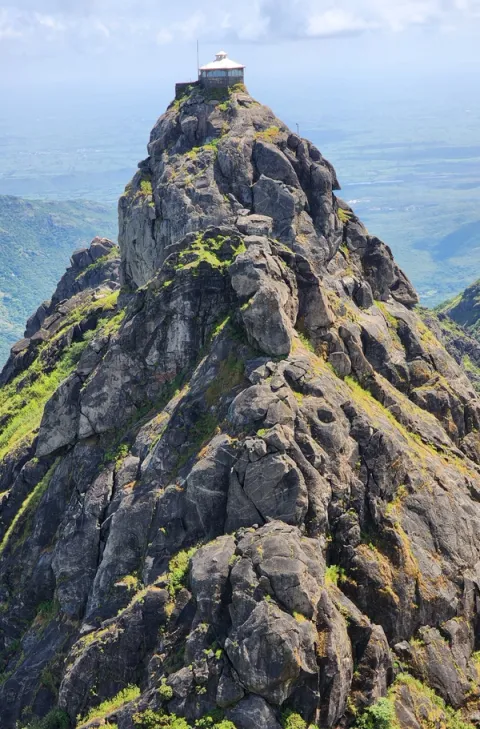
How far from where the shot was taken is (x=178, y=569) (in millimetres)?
33969

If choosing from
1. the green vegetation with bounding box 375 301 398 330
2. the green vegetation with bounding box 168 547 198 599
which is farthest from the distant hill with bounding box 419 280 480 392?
the green vegetation with bounding box 168 547 198 599

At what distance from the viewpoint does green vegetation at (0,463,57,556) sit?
154ft

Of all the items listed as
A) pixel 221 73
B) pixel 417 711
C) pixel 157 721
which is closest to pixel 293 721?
pixel 157 721

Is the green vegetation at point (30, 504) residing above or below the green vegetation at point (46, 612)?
above

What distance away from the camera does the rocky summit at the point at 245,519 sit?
30.2m

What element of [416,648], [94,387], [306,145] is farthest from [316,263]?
[416,648]

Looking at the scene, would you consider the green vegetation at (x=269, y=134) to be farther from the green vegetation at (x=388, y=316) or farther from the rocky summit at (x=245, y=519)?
the green vegetation at (x=388, y=316)

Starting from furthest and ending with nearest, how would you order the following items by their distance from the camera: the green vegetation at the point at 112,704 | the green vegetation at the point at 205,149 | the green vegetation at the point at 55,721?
the green vegetation at the point at 205,149
the green vegetation at the point at 55,721
the green vegetation at the point at 112,704

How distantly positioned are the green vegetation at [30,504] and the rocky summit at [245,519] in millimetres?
193

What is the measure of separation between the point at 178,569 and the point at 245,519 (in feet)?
12.4

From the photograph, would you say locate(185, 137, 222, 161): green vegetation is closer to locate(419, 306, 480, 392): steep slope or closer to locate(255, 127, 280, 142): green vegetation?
locate(255, 127, 280, 142): green vegetation

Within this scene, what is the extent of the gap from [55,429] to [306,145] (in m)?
35.2

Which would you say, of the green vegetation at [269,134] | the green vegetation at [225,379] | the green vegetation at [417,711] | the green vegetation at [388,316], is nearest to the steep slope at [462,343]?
the green vegetation at [269,134]

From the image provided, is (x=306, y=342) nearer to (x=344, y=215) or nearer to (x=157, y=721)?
(x=157, y=721)
